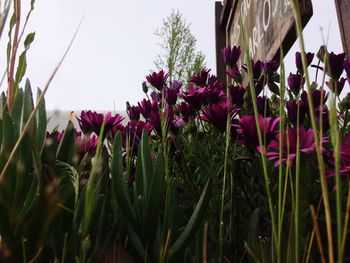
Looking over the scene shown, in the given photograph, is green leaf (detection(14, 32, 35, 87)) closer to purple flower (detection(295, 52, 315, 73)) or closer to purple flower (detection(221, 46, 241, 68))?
purple flower (detection(295, 52, 315, 73))

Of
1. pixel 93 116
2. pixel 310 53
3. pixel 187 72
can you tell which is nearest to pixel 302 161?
pixel 93 116

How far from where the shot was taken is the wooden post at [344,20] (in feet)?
3.28

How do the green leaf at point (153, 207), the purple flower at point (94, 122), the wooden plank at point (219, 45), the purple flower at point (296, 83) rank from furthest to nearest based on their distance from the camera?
the wooden plank at point (219, 45) < the purple flower at point (296, 83) < the purple flower at point (94, 122) < the green leaf at point (153, 207)

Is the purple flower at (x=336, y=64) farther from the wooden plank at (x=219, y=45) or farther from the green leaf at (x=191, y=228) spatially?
the wooden plank at (x=219, y=45)

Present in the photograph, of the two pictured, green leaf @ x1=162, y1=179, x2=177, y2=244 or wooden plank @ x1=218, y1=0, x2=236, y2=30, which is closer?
green leaf @ x1=162, y1=179, x2=177, y2=244

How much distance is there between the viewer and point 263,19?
1222 millimetres

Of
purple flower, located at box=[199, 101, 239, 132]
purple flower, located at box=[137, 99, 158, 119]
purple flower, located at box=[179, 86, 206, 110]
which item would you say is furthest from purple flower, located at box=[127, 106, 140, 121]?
purple flower, located at box=[199, 101, 239, 132]

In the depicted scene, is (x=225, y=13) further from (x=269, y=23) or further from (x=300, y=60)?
(x=300, y=60)

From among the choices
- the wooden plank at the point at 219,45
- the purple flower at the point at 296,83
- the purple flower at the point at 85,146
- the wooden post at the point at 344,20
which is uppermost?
the wooden plank at the point at 219,45

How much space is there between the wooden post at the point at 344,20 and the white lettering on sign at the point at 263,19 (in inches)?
6.5

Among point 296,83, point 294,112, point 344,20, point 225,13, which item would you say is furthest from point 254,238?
point 225,13

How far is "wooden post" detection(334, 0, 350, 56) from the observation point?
999 mm

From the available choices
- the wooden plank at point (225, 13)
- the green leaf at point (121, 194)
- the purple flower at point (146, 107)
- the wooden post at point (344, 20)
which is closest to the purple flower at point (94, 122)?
Result: the purple flower at point (146, 107)

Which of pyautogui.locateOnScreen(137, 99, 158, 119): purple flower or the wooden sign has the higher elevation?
the wooden sign
